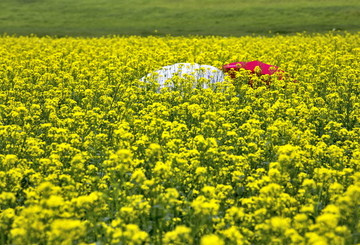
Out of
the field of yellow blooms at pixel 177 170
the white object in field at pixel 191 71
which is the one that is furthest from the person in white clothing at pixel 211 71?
the field of yellow blooms at pixel 177 170

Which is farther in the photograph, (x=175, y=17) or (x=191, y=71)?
(x=175, y=17)

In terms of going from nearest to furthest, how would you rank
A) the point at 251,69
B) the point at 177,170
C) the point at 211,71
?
the point at 177,170 < the point at 211,71 < the point at 251,69

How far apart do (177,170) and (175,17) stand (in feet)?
150

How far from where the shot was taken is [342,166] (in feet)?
26.5

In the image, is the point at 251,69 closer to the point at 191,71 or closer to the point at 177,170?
the point at 191,71

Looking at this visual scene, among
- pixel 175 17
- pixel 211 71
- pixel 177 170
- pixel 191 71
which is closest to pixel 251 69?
pixel 211 71

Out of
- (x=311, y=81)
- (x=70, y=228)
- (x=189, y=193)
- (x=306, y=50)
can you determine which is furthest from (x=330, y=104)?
(x=306, y=50)

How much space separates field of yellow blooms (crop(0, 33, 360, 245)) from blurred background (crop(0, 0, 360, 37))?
27.4 meters

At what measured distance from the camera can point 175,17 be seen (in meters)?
51.2

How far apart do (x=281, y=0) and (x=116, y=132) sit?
55102 mm

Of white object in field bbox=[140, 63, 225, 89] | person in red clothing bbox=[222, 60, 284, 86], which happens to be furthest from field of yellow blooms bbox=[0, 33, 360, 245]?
white object in field bbox=[140, 63, 225, 89]

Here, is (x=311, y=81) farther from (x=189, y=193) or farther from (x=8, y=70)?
(x=8, y=70)

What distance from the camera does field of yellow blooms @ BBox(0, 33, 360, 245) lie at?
5.46 m

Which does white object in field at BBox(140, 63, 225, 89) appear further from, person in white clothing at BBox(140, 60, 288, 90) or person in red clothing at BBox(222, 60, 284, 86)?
person in red clothing at BBox(222, 60, 284, 86)
